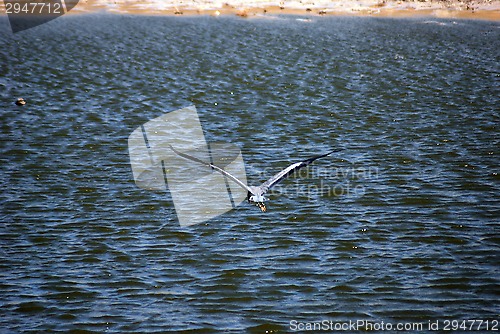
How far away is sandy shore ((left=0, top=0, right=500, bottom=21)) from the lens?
57781 mm

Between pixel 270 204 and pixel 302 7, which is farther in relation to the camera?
pixel 302 7

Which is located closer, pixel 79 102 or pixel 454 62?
pixel 79 102

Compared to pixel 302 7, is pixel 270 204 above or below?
below

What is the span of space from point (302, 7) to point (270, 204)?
1649 inches

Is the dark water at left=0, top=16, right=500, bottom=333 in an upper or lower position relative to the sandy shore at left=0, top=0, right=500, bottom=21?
lower

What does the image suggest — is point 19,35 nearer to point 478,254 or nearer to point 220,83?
point 220,83

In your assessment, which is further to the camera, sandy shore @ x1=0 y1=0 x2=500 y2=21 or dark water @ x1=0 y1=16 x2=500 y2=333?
sandy shore @ x1=0 y1=0 x2=500 y2=21

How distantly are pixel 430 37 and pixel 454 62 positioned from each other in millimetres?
7945

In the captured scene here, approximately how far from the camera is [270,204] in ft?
69.2

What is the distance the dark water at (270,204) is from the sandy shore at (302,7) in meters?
16.5

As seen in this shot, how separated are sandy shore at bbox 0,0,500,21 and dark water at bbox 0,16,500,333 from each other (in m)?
16.5

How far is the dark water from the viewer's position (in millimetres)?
15695

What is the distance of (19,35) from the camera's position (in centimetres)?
4994

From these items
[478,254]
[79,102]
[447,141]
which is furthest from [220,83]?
[478,254]
